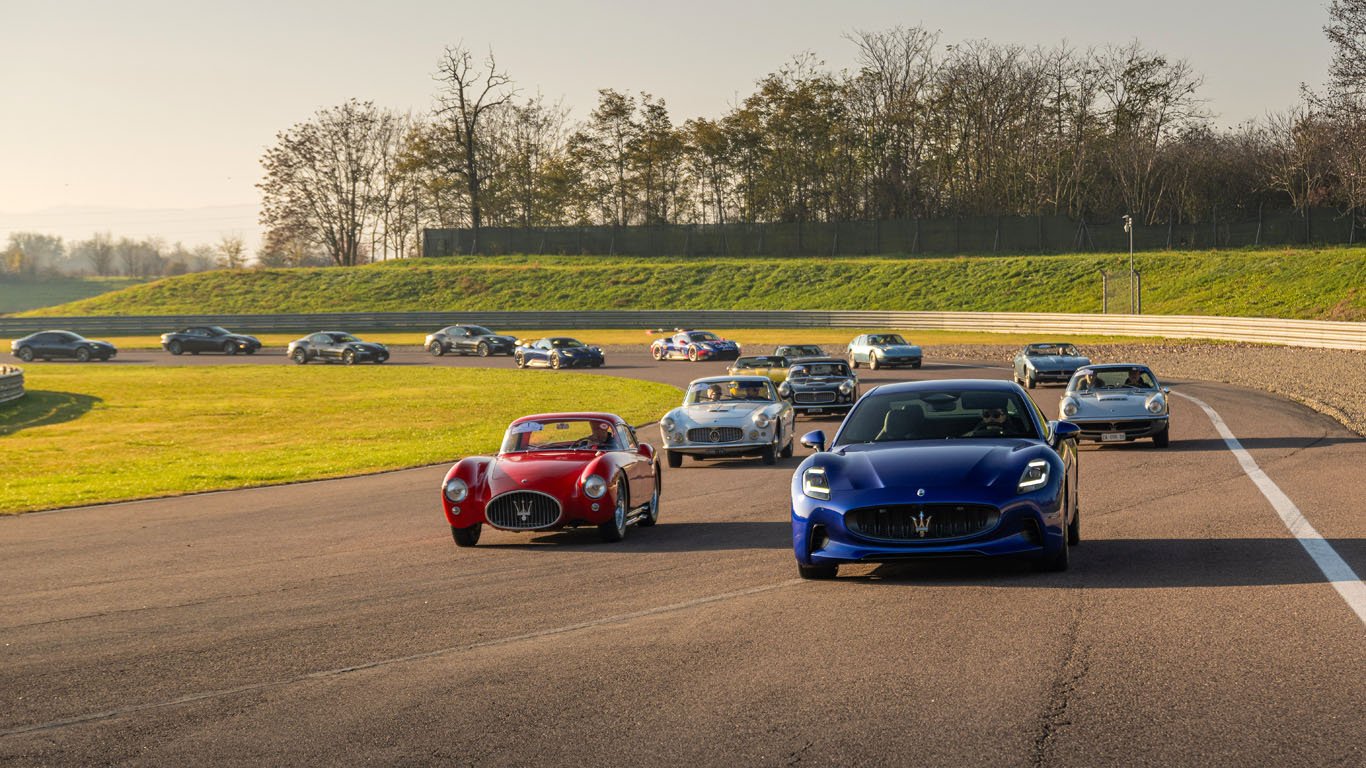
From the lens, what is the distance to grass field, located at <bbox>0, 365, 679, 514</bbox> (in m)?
22.0

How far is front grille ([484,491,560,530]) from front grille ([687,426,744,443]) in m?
7.67

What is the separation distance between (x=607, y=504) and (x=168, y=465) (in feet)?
44.2

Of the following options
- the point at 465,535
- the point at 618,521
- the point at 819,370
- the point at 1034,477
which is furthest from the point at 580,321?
the point at 1034,477

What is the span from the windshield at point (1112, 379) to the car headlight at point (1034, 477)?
504 inches

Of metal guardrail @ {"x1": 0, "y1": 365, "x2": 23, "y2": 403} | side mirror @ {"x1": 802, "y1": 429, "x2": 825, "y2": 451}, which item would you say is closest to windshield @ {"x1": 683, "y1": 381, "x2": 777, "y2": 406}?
side mirror @ {"x1": 802, "y1": 429, "x2": 825, "y2": 451}

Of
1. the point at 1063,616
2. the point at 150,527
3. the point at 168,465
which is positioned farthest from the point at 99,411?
the point at 1063,616

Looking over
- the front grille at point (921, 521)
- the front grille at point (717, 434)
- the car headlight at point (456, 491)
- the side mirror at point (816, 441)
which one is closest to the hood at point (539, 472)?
the car headlight at point (456, 491)

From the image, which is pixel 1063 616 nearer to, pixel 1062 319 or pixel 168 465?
pixel 168 465

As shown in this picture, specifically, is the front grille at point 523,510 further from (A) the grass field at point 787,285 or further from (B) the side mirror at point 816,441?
(A) the grass field at point 787,285

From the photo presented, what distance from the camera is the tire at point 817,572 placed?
10195 millimetres

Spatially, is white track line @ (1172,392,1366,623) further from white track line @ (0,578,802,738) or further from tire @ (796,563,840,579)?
white track line @ (0,578,802,738)

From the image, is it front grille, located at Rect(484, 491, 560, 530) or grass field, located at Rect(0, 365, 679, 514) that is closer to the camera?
front grille, located at Rect(484, 491, 560, 530)

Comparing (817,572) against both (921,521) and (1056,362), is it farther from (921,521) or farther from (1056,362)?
(1056,362)

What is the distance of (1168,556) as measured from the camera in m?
11.0
